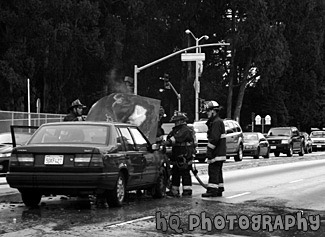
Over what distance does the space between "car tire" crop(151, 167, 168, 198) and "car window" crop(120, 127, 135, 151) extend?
56.2 inches

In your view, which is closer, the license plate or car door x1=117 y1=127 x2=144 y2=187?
the license plate

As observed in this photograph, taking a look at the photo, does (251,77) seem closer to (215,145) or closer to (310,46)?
(310,46)

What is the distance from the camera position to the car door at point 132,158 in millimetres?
12375

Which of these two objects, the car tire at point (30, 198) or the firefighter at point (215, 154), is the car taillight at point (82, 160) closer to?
the car tire at point (30, 198)

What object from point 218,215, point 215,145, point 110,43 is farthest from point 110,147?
point 110,43

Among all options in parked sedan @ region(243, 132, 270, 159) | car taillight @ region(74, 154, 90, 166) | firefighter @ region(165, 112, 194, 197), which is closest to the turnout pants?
firefighter @ region(165, 112, 194, 197)

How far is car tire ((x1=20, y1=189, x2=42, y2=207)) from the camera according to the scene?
11.8 m

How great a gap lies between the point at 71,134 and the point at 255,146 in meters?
24.8

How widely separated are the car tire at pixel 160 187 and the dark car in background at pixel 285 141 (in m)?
26.6

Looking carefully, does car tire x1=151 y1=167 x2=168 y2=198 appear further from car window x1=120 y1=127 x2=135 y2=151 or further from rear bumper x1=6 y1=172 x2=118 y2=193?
rear bumper x1=6 y1=172 x2=118 y2=193

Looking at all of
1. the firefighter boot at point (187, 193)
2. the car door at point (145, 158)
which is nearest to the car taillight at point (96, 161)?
the car door at point (145, 158)

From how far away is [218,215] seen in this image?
435 inches

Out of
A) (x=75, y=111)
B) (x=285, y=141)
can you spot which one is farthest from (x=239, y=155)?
(x=75, y=111)

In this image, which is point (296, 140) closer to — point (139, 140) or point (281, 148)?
point (281, 148)
